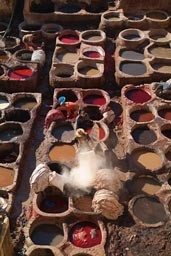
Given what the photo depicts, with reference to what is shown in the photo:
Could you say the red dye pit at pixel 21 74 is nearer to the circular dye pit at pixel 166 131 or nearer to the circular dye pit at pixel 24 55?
the circular dye pit at pixel 24 55

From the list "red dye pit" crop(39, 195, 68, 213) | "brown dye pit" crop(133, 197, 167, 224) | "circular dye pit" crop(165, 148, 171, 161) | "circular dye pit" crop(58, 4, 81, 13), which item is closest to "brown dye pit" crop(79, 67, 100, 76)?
"circular dye pit" crop(58, 4, 81, 13)

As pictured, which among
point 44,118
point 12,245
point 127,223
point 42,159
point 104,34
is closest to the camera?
point 12,245

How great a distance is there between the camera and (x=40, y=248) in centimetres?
970

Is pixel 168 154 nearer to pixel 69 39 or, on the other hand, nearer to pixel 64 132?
pixel 64 132

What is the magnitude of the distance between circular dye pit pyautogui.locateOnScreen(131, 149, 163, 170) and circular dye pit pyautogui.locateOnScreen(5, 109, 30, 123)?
3.89 meters

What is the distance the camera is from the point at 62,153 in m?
12.3

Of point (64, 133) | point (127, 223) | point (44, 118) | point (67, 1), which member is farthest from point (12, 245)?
point (67, 1)

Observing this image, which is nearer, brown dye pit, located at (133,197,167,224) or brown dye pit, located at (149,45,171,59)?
brown dye pit, located at (133,197,167,224)

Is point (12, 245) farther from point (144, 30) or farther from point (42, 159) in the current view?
point (144, 30)

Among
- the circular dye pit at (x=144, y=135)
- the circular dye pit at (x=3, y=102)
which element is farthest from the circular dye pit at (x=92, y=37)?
the circular dye pit at (x=144, y=135)

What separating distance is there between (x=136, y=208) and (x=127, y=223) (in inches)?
22.0

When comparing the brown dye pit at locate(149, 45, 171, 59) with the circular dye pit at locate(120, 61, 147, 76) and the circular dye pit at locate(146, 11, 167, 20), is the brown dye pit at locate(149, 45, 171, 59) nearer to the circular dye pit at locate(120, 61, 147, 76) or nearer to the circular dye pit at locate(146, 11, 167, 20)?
the circular dye pit at locate(120, 61, 147, 76)

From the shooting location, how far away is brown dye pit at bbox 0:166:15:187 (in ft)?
37.3

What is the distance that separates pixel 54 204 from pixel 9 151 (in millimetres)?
2539
